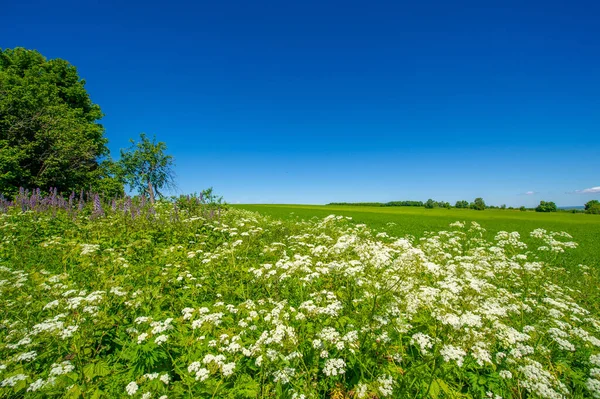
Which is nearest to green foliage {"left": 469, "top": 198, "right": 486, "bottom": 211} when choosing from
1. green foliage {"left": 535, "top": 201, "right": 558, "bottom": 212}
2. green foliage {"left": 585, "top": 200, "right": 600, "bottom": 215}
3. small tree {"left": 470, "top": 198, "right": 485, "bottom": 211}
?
small tree {"left": 470, "top": 198, "right": 485, "bottom": 211}

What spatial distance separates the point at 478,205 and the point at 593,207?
1116 inches

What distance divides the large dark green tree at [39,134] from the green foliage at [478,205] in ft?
297

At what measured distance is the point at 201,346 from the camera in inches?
130

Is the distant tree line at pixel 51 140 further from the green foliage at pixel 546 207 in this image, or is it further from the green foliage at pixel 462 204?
the green foliage at pixel 546 207

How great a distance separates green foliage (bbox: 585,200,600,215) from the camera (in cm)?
6769

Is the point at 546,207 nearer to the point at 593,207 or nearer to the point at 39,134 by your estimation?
the point at 593,207

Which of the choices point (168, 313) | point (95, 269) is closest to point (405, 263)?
point (168, 313)

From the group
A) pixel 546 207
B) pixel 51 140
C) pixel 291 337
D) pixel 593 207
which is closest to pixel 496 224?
pixel 291 337

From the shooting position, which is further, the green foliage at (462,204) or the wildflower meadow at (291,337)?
the green foliage at (462,204)

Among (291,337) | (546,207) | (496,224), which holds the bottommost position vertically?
(496,224)

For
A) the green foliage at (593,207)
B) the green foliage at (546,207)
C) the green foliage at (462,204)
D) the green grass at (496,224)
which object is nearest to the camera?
the green grass at (496,224)

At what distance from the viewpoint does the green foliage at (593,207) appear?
6769cm

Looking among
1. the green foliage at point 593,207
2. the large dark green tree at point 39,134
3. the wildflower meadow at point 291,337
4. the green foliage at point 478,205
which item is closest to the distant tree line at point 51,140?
the large dark green tree at point 39,134

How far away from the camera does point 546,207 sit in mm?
74688
